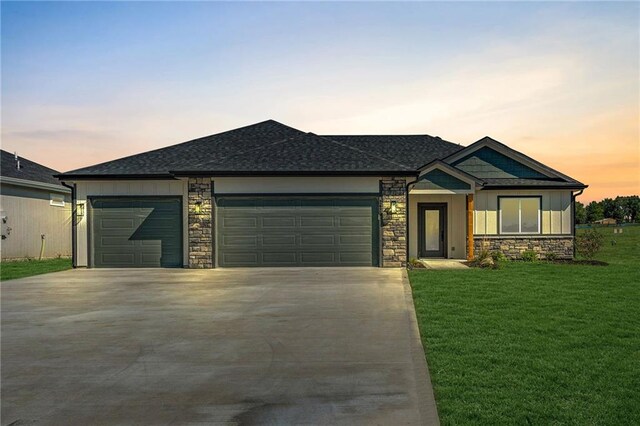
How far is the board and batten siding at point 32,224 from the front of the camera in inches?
880

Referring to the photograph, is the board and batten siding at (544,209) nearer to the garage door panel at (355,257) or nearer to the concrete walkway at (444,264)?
the concrete walkway at (444,264)

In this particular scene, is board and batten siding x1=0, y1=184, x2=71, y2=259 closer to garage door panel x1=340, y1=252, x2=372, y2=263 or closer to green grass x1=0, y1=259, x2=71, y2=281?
green grass x1=0, y1=259, x2=71, y2=281

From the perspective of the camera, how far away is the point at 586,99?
18297mm

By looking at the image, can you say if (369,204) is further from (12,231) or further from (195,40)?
(12,231)

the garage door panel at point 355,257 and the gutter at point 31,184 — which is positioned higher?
the gutter at point 31,184

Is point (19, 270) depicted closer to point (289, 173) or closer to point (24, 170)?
point (24, 170)

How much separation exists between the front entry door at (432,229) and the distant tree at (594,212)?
70405 mm

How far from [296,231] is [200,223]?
3229 millimetres

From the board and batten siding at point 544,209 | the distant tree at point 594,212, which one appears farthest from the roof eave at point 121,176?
the distant tree at point 594,212

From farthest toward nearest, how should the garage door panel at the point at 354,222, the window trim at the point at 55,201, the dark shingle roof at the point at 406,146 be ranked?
the window trim at the point at 55,201, the dark shingle roof at the point at 406,146, the garage door panel at the point at 354,222

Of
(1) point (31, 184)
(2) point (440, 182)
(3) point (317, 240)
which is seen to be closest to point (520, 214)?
(2) point (440, 182)

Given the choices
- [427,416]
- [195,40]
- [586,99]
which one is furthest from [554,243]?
[427,416]

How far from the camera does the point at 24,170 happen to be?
80.4 feet

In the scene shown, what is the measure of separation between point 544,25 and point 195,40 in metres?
10.7
